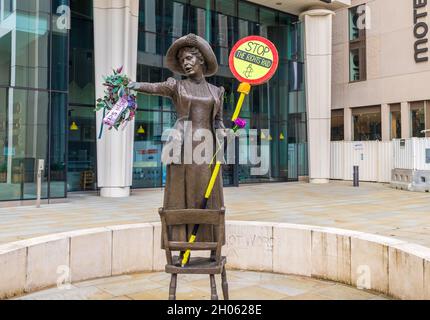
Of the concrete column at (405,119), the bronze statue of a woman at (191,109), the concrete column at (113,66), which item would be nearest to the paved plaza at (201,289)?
the bronze statue of a woman at (191,109)

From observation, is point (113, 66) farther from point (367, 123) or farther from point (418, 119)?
point (418, 119)

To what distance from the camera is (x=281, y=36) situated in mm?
22297

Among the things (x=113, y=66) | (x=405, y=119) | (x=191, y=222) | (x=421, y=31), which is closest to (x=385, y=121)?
(x=405, y=119)

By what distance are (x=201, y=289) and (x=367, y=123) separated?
19.4 meters

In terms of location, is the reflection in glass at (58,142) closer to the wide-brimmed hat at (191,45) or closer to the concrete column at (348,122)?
the wide-brimmed hat at (191,45)

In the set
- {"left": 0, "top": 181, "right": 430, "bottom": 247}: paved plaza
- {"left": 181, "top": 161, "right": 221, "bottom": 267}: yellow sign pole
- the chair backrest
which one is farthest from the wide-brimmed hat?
{"left": 0, "top": 181, "right": 430, "bottom": 247}: paved plaza

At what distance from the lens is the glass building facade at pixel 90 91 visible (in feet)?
40.5

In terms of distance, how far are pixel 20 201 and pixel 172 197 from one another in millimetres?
9338

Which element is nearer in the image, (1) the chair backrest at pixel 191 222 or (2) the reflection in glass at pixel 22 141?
(1) the chair backrest at pixel 191 222

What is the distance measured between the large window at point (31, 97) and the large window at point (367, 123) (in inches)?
609

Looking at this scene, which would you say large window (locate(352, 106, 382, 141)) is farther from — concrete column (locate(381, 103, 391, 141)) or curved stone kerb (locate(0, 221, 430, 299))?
curved stone kerb (locate(0, 221, 430, 299))

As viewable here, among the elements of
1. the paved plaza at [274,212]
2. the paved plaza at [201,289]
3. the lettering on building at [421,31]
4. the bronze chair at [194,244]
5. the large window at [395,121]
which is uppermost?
the lettering on building at [421,31]

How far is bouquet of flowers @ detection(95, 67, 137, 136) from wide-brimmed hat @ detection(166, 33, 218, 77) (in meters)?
0.56
